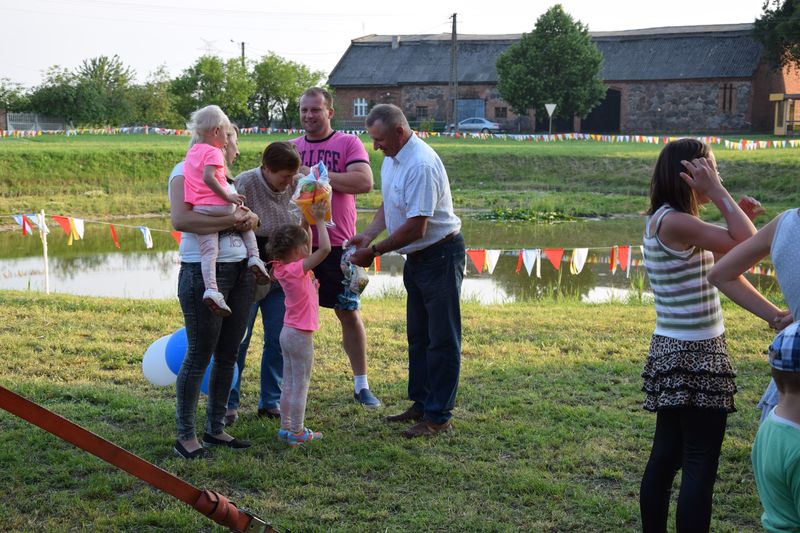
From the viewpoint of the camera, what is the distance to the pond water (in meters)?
13.4

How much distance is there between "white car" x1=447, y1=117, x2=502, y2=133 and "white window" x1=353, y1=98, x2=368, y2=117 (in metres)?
8.57

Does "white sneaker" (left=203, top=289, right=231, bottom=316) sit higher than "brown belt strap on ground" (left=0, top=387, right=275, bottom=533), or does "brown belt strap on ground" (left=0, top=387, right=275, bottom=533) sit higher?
"white sneaker" (left=203, top=289, right=231, bottom=316)

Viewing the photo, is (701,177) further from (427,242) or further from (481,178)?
(481,178)

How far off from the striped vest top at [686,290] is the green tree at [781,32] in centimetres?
4693

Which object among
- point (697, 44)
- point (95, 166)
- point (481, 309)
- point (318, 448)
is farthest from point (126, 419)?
point (697, 44)

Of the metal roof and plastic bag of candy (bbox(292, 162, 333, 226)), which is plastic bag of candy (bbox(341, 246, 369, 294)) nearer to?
plastic bag of candy (bbox(292, 162, 333, 226))

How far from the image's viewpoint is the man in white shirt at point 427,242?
16.8 ft

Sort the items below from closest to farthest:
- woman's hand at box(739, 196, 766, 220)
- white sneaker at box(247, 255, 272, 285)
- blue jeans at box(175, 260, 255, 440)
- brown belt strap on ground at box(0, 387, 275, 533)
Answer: brown belt strap on ground at box(0, 387, 275, 533), woman's hand at box(739, 196, 766, 220), blue jeans at box(175, 260, 255, 440), white sneaker at box(247, 255, 272, 285)

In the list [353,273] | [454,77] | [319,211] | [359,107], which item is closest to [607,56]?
[454,77]

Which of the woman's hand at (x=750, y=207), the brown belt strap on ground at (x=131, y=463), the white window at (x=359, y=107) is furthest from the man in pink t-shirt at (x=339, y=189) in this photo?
the white window at (x=359, y=107)

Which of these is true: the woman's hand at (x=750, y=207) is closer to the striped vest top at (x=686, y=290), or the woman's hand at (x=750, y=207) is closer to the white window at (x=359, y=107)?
the striped vest top at (x=686, y=290)

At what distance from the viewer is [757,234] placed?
3.13 m

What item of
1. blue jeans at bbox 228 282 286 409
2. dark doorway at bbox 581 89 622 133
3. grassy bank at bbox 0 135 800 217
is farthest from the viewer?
dark doorway at bbox 581 89 622 133

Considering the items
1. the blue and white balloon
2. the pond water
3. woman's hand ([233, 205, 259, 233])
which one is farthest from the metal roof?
woman's hand ([233, 205, 259, 233])
